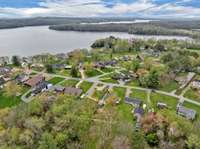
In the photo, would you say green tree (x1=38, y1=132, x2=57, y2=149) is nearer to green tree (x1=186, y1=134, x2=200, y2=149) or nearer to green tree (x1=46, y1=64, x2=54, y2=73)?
green tree (x1=186, y1=134, x2=200, y2=149)

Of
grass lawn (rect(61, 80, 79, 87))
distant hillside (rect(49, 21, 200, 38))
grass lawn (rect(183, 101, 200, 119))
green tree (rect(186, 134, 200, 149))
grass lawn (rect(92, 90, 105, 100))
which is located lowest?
distant hillside (rect(49, 21, 200, 38))

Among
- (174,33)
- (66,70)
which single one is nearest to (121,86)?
(66,70)

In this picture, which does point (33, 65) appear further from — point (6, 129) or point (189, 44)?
point (189, 44)

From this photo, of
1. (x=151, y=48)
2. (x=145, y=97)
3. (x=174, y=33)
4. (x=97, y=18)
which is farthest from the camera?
(x=97, y=18)

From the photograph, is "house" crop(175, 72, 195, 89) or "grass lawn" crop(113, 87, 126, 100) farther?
"house" crop(175, 72, 195, 89)

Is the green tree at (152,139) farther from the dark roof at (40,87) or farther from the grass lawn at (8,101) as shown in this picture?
the grass lawn at (8,101)

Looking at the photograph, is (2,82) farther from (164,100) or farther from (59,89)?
(164,100)

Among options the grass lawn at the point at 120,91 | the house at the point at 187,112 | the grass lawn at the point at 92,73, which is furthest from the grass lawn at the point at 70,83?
the house at the point at 187,112

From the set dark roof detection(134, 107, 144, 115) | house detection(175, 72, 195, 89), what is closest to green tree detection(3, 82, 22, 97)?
dark roof detection(134, 107, 144, 115)
